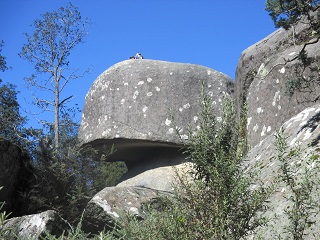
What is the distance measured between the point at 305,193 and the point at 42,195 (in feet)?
23.1

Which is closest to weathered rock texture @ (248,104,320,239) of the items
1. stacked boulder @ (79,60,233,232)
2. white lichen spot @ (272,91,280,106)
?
white lichen spot @ (272,91,280,106)

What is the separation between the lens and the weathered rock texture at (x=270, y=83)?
8.10 metres

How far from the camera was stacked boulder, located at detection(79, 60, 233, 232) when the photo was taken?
50.1ft

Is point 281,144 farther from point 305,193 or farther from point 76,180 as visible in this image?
point 76,180

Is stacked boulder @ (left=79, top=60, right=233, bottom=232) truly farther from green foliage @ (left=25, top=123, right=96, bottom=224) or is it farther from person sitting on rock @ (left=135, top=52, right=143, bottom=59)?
green foliage @ (left=25, top=123, right=96, bottom=224)

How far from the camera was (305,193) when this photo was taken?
10.4ft

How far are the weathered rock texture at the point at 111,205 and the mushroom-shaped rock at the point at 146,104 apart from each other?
6291 mm

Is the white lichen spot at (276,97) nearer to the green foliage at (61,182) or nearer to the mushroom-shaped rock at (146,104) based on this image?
the green foliage at (61,182)

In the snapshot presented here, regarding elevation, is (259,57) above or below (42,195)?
above

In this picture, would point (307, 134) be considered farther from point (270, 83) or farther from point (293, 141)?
point (270, 83)

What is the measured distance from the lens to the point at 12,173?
8359 millimetres

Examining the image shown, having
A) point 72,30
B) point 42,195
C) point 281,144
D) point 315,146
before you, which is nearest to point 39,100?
point 72,30

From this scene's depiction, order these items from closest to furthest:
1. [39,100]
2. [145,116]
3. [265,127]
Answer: [265,127]
[145,116]
[39,100]

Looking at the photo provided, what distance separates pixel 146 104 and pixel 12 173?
760cm
